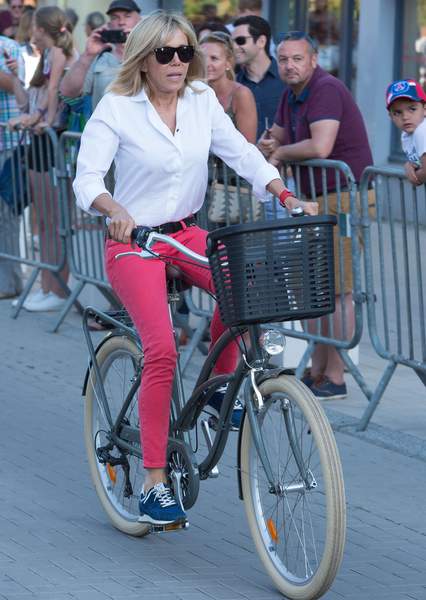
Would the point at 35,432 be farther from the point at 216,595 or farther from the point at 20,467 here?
the point at 216,595

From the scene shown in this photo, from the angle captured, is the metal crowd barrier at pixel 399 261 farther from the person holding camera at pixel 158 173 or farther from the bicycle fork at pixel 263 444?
the bicycle fork at pixel 263 444

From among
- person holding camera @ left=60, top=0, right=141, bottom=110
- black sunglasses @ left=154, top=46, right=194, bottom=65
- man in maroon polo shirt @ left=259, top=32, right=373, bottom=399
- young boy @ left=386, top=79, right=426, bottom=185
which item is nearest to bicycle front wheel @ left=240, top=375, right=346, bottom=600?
black sunglasses @ left=154, top=46, right=194, bottom=65

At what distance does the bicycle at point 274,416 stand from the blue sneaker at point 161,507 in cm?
4

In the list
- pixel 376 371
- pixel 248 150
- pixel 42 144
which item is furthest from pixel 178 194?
pixel 42 144

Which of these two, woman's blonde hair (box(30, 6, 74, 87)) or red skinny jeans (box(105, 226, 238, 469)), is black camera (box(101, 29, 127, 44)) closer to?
woman's blonde hair (box(30, 6, 74, 87))

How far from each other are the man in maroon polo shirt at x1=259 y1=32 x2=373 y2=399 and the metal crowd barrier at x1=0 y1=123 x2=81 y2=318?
2.42m

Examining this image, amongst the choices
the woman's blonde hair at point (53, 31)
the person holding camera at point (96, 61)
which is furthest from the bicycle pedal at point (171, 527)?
the woman's blonde hair at point (53, 31)

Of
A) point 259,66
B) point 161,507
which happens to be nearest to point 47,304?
point 259,66

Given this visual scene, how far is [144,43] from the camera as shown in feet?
16.8

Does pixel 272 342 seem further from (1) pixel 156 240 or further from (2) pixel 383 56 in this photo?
(2) pixel 383 56

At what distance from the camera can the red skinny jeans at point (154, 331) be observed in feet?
16.4

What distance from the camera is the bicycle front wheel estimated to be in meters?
4.43

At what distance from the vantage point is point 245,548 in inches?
209

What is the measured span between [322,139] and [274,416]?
10.0 feet
